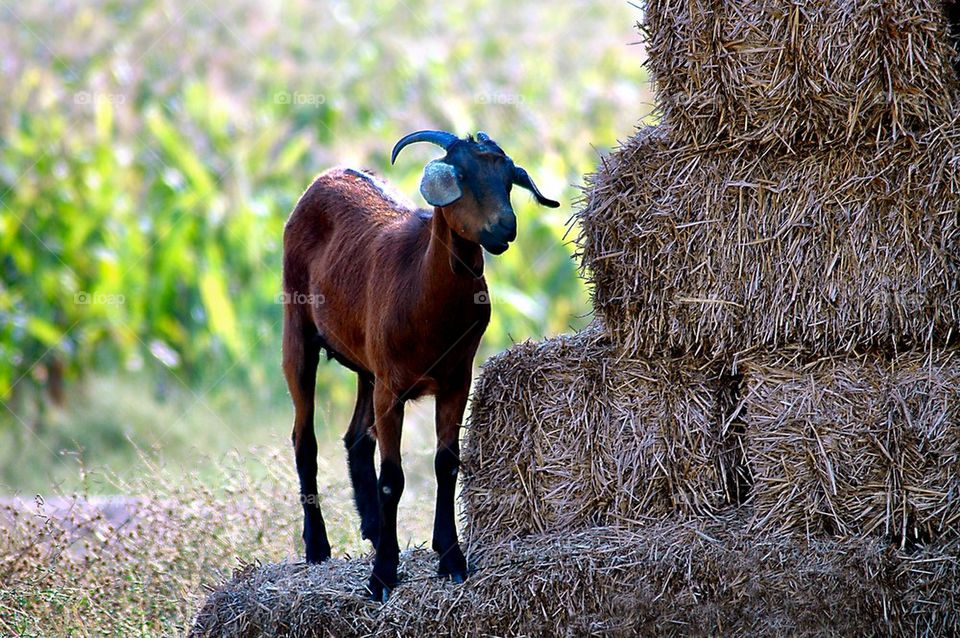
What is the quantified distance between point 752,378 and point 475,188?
4.77 feet

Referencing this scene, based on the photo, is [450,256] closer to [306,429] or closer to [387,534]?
[387,534]

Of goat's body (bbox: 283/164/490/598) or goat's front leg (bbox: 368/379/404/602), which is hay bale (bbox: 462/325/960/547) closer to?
goat's body (bbox: 283/164/490/598)

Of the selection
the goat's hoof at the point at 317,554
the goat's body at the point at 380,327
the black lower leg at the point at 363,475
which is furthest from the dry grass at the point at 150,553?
the goat's body at the point at 380,327

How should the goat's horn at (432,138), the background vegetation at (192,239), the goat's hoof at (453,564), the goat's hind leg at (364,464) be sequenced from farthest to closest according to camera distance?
the background vegetation at (192,239) → the goat's hind leg at (364,464) → the goat's hoof at (453,564) → the goat's horn at (432,138)

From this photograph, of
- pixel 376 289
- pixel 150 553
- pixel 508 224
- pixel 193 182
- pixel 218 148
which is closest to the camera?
pixel 508 224

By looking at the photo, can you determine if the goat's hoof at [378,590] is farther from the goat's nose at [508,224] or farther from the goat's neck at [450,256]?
the goat's nose at [508,224]

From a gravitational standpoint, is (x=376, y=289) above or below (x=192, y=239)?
below

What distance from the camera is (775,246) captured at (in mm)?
4785

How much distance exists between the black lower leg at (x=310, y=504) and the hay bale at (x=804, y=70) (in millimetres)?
2330

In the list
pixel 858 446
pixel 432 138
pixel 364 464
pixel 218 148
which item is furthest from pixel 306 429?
pixel 218 148

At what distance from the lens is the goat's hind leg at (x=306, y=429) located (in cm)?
543

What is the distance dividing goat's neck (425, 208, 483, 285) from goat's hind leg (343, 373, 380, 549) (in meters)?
1.08

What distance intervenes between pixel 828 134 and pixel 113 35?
1006 cm

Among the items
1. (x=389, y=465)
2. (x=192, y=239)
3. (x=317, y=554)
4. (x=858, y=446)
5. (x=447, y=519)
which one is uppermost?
(x=192, y=239)
